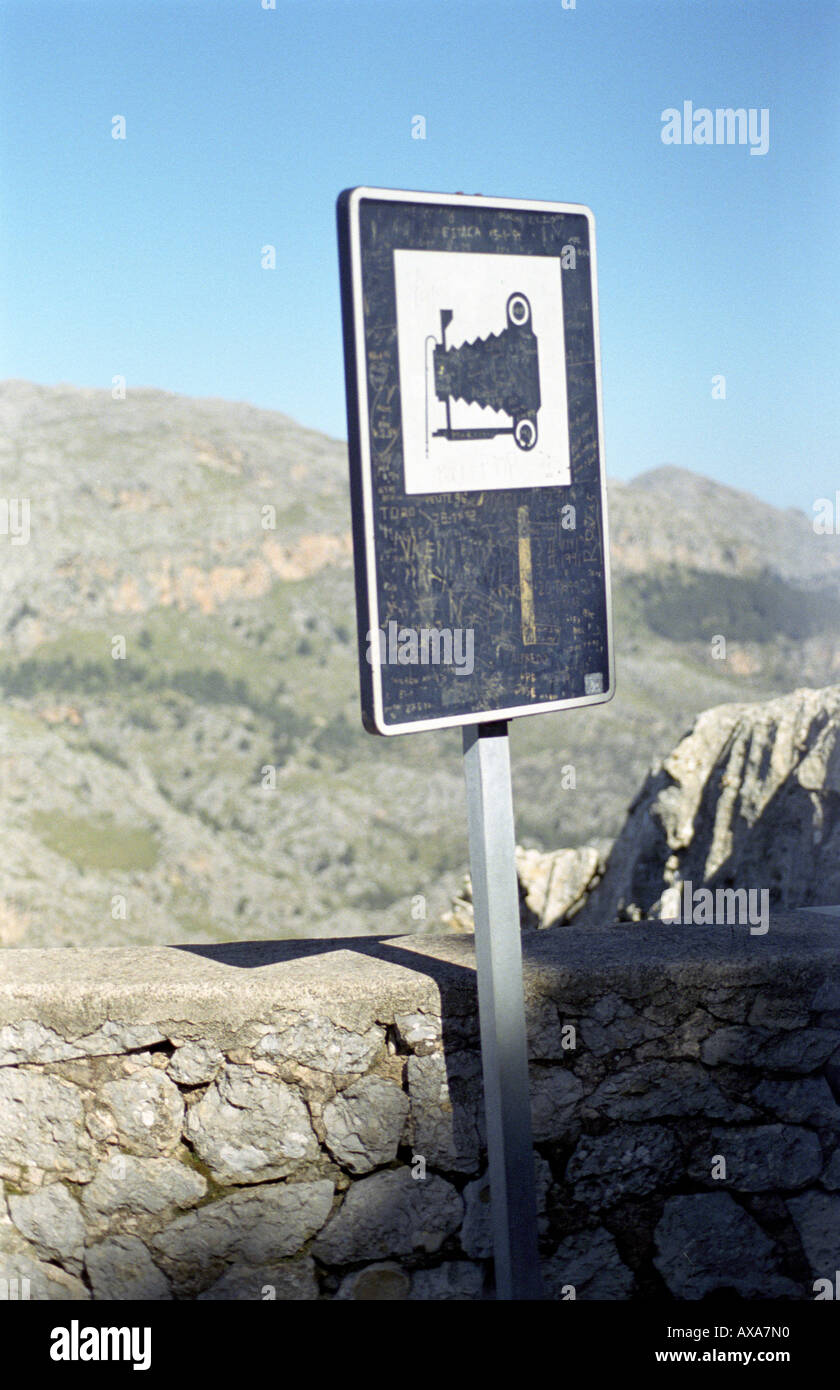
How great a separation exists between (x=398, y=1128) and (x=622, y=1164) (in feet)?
1.31

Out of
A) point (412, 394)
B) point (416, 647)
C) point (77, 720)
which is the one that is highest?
point (412, 394)

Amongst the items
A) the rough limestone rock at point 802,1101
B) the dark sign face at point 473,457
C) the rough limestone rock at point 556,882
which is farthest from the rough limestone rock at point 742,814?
the dark sign face at point 473,457

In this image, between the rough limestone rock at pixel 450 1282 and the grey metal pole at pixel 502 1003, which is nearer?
the grey metal pole at pixel 502 1003

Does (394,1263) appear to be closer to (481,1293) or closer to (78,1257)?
(481,1293)

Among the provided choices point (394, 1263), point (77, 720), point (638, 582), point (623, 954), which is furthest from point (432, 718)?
point (638, 582)

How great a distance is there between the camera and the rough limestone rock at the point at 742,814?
331cm

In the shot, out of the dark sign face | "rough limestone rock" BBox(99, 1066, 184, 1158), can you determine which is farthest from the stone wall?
the dark sign face

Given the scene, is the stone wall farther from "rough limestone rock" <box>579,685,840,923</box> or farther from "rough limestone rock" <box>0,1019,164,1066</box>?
"rough limestone rock" <box>579,685,840,923</box>

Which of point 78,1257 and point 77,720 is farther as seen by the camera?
point 77,720

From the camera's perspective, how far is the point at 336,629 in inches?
1724

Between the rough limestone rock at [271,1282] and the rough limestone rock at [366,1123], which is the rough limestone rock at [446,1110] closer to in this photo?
the rough limestone rock at [366,1123]
